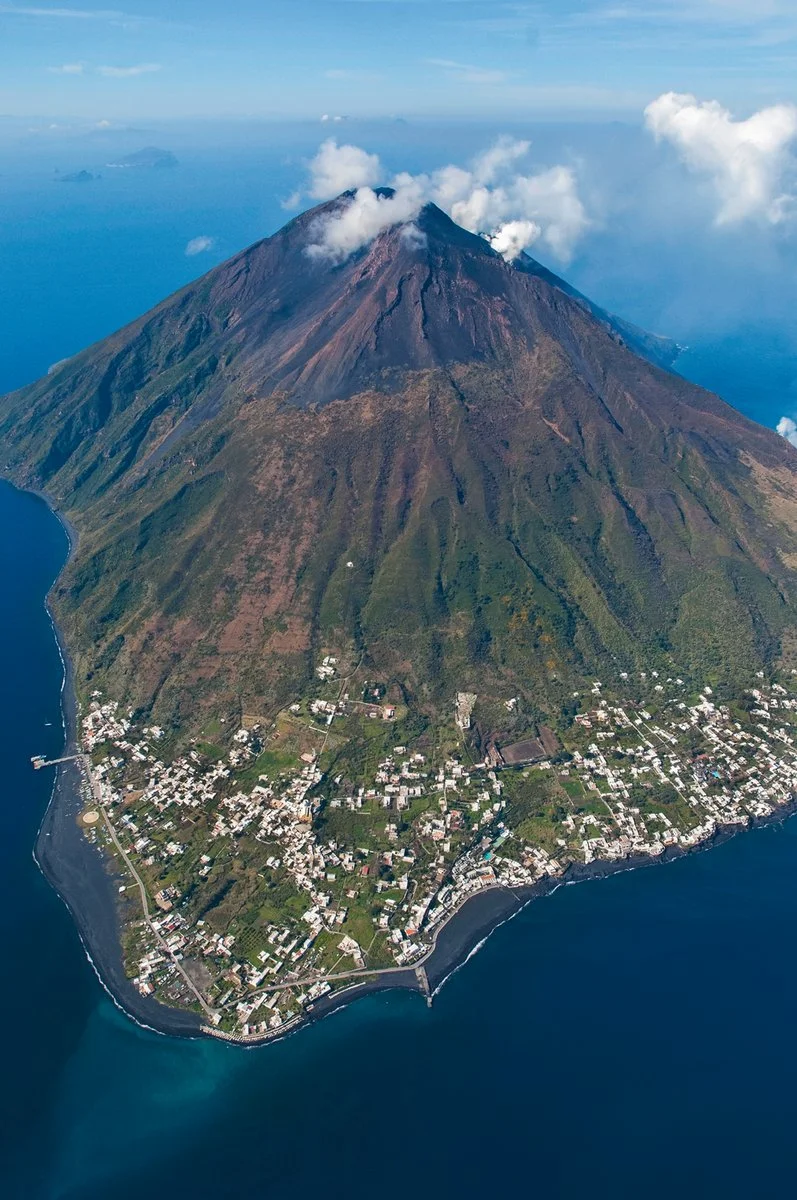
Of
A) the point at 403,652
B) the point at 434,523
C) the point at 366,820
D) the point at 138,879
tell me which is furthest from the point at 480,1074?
the point at 434,523

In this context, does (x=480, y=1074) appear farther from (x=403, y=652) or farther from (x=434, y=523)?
(x=434, y=523)

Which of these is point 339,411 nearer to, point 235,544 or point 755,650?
point 235,544

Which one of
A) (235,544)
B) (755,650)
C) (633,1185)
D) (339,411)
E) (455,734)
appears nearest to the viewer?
(633,1185)

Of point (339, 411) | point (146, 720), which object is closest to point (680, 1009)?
point (146, 720)

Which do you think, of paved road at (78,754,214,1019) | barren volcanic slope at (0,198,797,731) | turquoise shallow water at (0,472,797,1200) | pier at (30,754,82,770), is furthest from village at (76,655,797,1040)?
barren volcanic slope at (0,198,797,731)

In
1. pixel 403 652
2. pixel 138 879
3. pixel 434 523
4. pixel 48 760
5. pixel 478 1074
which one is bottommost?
pixel 478 1074

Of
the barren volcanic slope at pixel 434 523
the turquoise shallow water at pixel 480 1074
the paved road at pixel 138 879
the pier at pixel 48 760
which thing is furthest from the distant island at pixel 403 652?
the turquoise shallow water at pixel 480 1074
